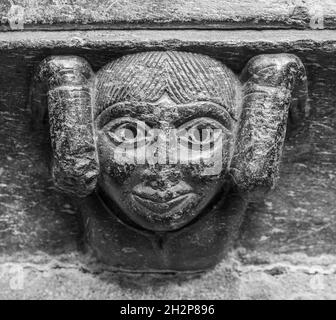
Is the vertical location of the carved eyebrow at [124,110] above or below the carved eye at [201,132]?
above

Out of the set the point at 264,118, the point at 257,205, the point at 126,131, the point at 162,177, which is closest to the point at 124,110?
the point at 126,131

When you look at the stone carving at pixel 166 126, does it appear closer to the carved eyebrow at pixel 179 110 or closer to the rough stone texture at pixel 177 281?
the carved eyebrow at pixel 179 110

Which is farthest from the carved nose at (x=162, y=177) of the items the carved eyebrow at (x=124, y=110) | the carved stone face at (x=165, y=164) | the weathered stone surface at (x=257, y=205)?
the weathered stone surface at (x=257, y=205)

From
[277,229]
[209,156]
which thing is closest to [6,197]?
[209,156]

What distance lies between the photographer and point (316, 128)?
1.55 metres

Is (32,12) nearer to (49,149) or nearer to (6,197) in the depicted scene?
(49,149)

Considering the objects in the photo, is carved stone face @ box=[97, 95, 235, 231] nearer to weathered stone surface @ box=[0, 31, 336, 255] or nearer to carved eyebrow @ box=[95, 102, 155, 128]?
carved eyebrow @ box=[95, 102, 155, 128]

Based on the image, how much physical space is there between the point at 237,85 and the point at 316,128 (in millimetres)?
230

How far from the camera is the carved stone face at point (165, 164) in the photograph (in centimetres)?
137

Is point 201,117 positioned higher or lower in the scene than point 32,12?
lower

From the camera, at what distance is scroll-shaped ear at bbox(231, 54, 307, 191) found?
1394 millimetres

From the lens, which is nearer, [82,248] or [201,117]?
[201,117]

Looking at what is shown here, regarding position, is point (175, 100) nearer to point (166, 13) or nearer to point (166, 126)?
point (166, 126)

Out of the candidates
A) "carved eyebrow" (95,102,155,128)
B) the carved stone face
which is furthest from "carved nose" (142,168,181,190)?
"carved eyebrow" (95,102,155,128)
